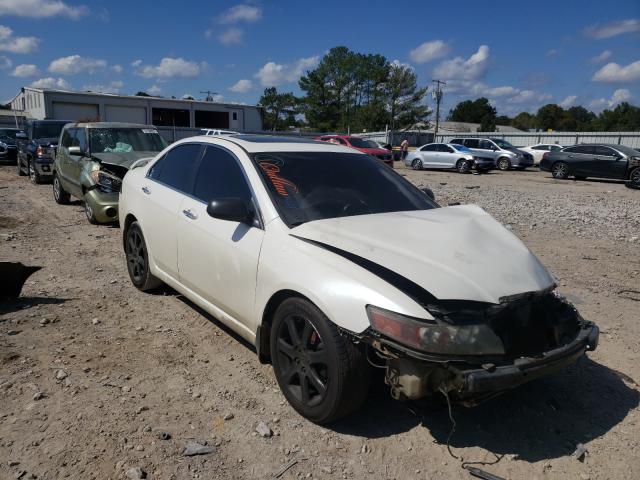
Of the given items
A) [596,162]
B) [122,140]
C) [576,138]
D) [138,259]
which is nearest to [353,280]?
[138,259]

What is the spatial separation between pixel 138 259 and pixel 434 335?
3666 millimetres

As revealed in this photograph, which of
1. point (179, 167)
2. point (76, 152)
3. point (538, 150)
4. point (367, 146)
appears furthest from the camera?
point (538, 150)

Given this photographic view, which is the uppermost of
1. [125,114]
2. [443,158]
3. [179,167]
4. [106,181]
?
[125,114]

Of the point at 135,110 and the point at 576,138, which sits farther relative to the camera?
the point at 135,110

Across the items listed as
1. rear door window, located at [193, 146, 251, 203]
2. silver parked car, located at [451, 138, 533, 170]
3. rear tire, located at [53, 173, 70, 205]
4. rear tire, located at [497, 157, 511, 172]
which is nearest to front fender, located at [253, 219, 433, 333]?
rear door window, located at [193, 146, 251, 203]

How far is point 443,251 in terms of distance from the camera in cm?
295

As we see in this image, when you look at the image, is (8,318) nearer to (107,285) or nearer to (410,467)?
(107,285)

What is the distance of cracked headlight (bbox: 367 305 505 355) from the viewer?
2.50m

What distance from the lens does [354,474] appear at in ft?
8.64

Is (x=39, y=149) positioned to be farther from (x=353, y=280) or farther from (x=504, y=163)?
(x=504, y=163)

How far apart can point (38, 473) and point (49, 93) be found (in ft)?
144

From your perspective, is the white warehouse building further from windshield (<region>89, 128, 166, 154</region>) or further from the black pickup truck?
windshield (<region>89, 128, 166, 154</region>)

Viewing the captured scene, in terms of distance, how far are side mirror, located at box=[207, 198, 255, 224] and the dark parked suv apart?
19.9 m

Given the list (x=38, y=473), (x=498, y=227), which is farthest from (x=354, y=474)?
(x=498, y=227)
